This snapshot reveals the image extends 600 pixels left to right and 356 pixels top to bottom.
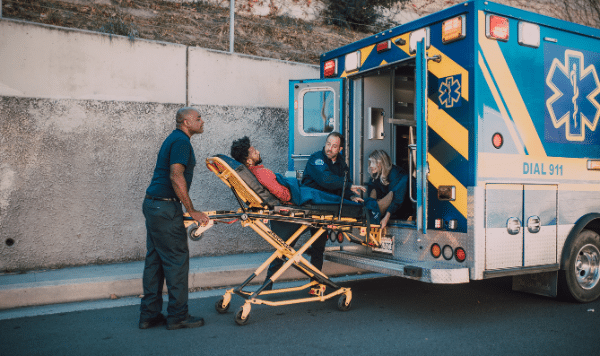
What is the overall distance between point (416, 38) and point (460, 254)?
2108 mm

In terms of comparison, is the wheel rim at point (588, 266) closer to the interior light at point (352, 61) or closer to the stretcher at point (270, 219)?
the stretcher at point (270, 219)

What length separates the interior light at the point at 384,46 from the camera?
5.20m

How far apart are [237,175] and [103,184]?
3166mm

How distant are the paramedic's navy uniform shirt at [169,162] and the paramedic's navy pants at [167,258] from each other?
0.10 meters

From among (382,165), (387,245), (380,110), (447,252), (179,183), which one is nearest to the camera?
(179,183)

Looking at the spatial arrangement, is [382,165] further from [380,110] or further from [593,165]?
[593,165]

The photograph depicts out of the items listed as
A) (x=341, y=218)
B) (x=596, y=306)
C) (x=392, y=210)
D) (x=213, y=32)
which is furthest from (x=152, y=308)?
(x=213, y=32)

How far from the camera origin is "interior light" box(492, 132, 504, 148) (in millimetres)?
4468

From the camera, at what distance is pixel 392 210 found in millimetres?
5148

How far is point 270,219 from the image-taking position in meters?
4.45

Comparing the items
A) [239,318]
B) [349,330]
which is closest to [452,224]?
[349,330]

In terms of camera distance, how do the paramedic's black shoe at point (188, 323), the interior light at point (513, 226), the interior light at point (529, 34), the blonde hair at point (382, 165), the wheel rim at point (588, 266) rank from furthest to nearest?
the blonde hair at point (382, 165)
the wheel rim at point (588, 266)
the interior light at point (529, 34)
the interior light at point (513, 226)
the paramedic's black shoe at point (188, 323)

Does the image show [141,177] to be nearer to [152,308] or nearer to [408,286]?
[152,308]

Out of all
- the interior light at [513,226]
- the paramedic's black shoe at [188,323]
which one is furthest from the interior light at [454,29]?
the paramedic's black shoe at [188,323]
